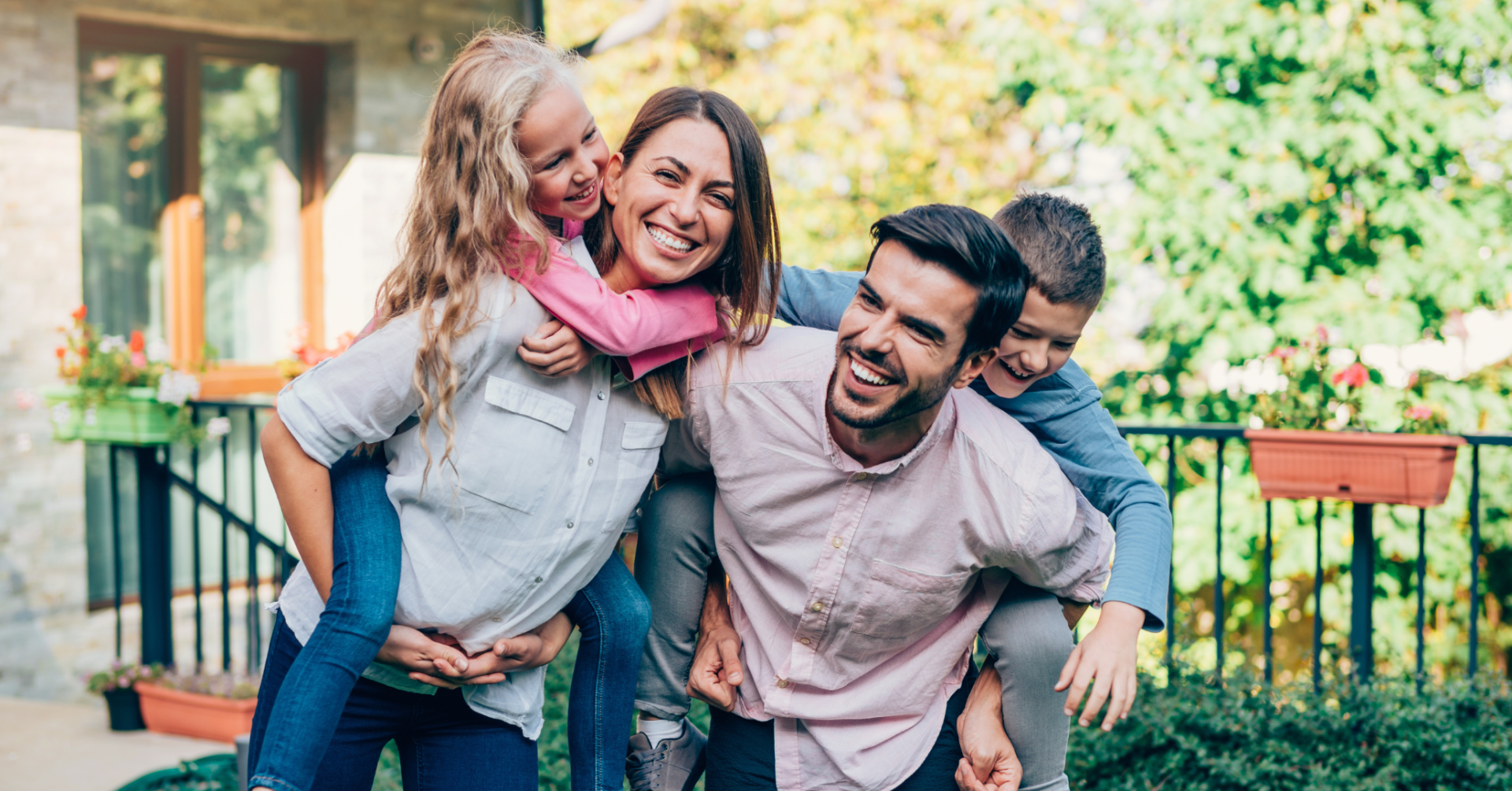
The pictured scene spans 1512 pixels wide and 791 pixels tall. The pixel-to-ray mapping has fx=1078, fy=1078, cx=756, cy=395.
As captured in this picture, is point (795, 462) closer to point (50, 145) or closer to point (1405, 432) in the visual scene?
point (1405, 432)

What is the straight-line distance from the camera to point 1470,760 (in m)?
3.20

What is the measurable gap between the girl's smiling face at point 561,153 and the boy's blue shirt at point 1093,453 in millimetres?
525

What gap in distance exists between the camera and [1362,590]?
386cm

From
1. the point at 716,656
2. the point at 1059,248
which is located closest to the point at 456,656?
the point at 716,656

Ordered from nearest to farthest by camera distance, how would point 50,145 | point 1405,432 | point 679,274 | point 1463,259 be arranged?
point 679,274 < point 1405,432 < point 50,145 < point 1463,259

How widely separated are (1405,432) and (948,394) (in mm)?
2681

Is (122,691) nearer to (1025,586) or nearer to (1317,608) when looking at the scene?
(1025,586)

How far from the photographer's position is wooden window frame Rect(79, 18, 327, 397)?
5254 millimetres

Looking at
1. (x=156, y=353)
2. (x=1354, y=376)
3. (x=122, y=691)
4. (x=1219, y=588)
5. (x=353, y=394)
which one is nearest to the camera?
(x=353, y=394)

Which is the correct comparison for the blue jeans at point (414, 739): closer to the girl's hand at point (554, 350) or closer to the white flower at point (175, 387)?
the girl's hand at point (554, 350)

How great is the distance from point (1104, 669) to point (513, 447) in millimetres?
999

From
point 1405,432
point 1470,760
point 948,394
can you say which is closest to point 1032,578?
point 948,394

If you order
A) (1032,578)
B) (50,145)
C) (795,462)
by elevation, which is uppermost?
(50,145)

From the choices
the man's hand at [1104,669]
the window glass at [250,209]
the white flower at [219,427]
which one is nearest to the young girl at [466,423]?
the man's hand at [1104,669]
